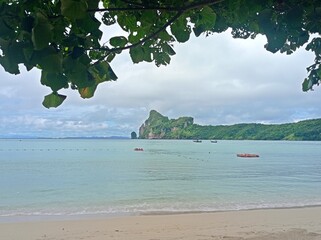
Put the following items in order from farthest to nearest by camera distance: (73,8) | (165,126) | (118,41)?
1. (165,126)
2. (118,41)
3. (73,8)

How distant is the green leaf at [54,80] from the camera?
1.23m

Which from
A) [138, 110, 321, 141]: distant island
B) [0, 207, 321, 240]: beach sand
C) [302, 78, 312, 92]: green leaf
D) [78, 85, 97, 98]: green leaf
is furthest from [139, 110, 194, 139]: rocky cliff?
[78, 85, 97, 98]: green leaf

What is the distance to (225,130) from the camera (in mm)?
170875

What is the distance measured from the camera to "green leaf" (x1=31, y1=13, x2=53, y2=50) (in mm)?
1044

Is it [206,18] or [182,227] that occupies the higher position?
[206,18]

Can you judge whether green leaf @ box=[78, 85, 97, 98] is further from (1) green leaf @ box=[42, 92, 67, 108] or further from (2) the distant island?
(2) the distant island

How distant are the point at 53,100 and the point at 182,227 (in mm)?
8928

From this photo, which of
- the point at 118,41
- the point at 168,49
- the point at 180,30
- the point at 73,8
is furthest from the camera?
the point at 168,49

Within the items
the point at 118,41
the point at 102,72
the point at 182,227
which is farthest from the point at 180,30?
the point at 182,227

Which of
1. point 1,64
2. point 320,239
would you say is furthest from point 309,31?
point 320,239

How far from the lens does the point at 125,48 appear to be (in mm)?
1677

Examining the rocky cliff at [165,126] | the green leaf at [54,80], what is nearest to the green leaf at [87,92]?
the green leaf at [54,80]

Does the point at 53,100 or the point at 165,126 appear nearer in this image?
the point at 53,100

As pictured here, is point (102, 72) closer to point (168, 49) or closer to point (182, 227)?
point (168, 49)
